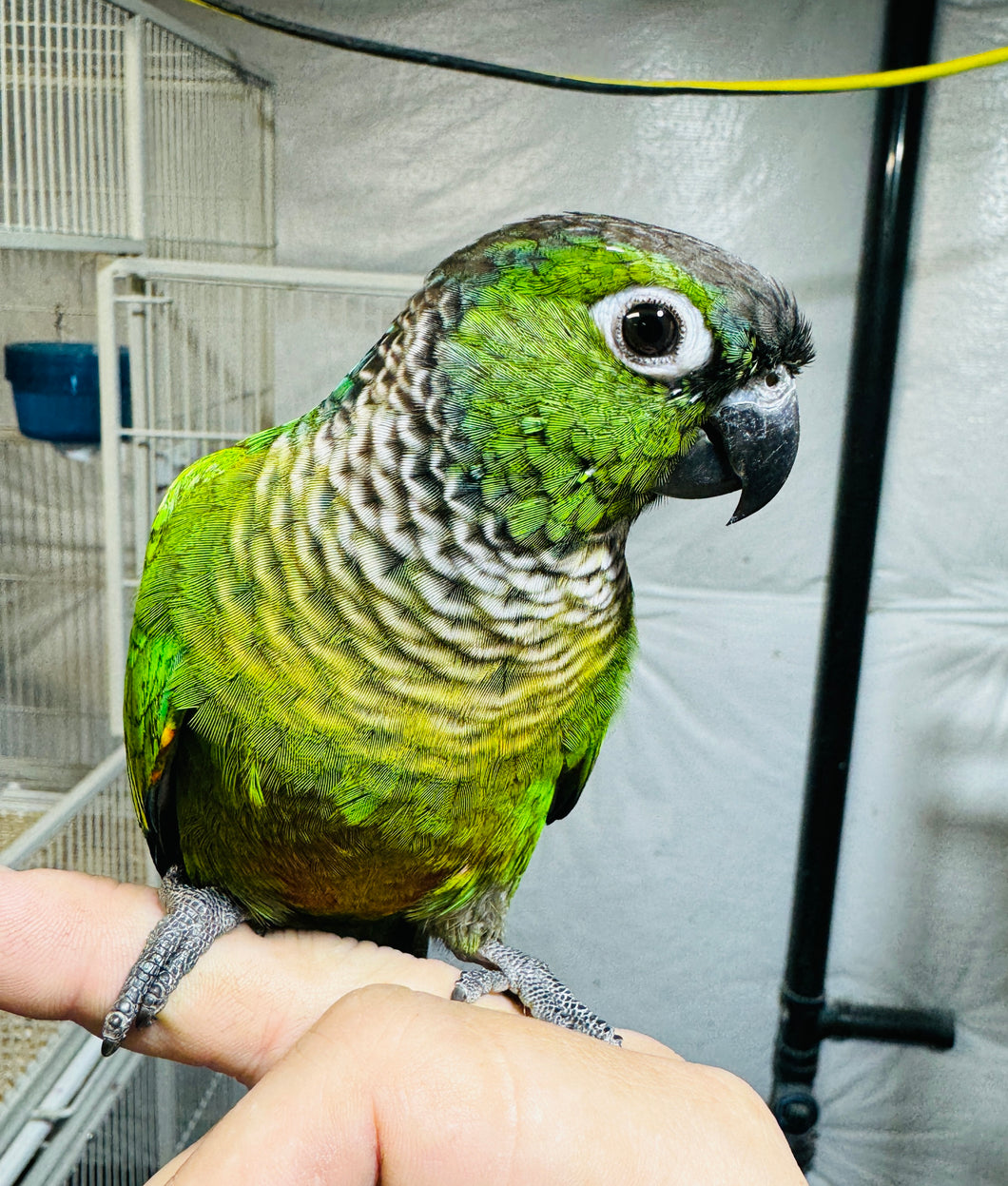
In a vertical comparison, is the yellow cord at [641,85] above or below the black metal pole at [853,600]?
above

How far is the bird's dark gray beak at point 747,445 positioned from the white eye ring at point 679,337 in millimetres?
48

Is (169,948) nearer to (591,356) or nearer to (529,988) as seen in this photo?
(529,988)

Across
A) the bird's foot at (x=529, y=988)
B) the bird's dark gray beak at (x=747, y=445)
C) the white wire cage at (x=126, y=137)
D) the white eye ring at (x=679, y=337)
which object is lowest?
the bird's foot at (x=529, y=988)

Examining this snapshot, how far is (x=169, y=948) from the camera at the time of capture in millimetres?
541

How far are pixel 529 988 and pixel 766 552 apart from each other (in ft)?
2.14

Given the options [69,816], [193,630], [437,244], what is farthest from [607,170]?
[69,816]

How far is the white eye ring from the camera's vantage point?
409mm

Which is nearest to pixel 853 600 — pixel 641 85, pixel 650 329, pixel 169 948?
pixel 641 85

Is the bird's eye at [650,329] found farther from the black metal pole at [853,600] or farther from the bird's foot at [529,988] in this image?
the black metal pole at [853,600]

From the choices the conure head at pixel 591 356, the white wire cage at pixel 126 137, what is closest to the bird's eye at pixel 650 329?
the conure head at pixel 591 356

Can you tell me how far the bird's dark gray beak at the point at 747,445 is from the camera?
1.51ft

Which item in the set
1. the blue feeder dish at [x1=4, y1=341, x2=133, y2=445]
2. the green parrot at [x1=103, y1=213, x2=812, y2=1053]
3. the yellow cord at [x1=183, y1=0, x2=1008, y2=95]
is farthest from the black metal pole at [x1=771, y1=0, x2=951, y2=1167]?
the blue feeder dish at [x1=4, y1=341, x2=133, y2=445]

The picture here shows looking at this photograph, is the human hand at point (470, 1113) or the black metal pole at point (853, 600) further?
the black metal pole at point (853, 600)

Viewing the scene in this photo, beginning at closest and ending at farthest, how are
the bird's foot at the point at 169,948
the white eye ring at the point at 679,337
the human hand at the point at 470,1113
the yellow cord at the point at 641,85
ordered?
the human hand at the point at 470,1113 < the white eye ring at the point at 679,337 < the bird's foot at the point at 169,948 < the yellow cord at the point at 641,85
